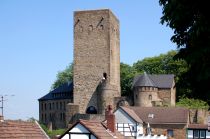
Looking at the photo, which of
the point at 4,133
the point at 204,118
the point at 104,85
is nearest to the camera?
the point at 4,133

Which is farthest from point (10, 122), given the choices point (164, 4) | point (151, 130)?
point (151, 130)

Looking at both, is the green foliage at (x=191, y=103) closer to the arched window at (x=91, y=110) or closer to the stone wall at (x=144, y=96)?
the stone wall at (x=144, y=96)

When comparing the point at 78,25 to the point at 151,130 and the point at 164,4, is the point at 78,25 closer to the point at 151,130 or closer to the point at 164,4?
the point at 151,130

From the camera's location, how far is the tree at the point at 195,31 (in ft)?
45.2

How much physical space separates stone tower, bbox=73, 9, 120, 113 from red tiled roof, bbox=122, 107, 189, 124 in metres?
11.7

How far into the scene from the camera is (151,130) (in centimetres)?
6838

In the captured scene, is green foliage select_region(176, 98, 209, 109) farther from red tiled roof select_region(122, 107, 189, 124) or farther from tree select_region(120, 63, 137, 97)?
tree select_region(120, 63, 137, 97)

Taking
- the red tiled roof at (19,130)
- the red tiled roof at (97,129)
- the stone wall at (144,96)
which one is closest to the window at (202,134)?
the stone wall at (144,96)

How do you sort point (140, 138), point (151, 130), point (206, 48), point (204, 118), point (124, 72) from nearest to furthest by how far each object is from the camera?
1. point (206, 48)
2. point (140, 138)
3. point (151, 130)
4. point (204, 118)
5. point (124, 72)

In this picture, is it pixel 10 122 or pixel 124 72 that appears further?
pixel 124 72

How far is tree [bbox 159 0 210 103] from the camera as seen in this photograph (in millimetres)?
13773

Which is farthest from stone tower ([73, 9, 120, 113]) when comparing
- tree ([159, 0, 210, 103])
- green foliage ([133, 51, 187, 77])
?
tree ([159, 0, 210, 103])

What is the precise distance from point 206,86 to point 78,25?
69.7 metres

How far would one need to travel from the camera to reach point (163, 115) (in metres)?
69.6
